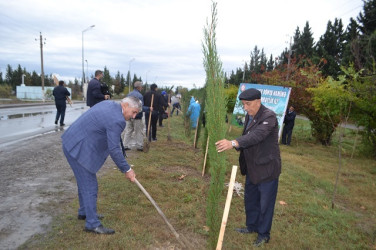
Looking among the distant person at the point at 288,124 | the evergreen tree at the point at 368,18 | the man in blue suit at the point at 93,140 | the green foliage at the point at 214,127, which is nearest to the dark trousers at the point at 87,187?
the man in blue suit at the point at 93,140

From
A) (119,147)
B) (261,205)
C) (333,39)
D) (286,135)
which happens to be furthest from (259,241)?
(333,39)

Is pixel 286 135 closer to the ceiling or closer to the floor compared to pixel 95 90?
closer to the floor

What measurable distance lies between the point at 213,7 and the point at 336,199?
4801mm

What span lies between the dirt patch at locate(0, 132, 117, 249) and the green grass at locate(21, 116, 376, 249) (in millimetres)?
229

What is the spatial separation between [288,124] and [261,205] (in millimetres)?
8959

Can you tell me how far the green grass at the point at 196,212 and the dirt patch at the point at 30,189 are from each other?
0.75 ft

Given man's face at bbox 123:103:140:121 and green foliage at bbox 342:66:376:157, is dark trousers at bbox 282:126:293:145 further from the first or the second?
man's face at bbox 123:103:140:121

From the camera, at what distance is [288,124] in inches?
456

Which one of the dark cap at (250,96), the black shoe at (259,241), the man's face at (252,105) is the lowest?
the black shoe at (259,241)

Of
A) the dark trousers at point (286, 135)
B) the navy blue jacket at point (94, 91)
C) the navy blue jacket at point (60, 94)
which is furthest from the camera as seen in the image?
the dark trousers at point (286, 135)

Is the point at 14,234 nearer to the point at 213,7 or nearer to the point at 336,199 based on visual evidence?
the point at 213,7

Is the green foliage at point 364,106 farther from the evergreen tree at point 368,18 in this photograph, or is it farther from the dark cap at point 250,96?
the evergreen tree at point 368,18

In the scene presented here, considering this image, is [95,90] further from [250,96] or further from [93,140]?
[250,96]

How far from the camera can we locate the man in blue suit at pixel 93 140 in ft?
10.2
